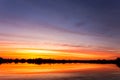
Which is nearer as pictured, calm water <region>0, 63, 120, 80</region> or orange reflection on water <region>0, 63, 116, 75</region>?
calm water <region>0, 63, 120, 80</region>

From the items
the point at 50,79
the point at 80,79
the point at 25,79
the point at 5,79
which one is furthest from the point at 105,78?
the point at 5,79

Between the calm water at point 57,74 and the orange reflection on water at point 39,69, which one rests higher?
the orange reflection on water at point 39,69

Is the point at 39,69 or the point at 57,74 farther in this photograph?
the point at 39,69

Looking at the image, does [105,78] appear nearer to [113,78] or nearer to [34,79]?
[113,78]

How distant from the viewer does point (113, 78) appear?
202 feet

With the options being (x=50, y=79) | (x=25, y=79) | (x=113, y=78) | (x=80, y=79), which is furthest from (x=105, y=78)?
(x=25, y=79)

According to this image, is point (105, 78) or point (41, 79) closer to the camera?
point (41, 79)

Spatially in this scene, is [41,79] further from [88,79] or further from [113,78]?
[113,78]

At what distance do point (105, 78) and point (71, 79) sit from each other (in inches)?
315

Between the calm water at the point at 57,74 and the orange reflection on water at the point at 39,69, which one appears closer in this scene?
the calm water at the point at 57,74

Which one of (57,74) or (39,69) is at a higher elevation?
(39,69)

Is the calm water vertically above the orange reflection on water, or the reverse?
the orange reflection on water

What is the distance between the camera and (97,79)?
196 feet

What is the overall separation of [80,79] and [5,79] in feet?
51.6
